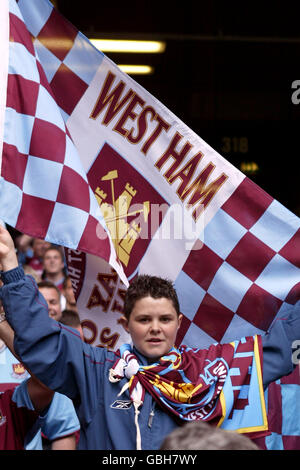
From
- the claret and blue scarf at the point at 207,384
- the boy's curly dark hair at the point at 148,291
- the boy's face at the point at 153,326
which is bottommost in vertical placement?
the claret and blue scarf at the point at 207,384

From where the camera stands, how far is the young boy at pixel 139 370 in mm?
1964

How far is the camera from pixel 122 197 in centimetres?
265

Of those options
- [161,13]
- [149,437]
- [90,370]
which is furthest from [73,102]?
[161,13]

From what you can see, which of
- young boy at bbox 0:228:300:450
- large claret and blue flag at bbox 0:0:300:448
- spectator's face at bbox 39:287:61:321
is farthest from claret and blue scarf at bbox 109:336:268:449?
spectator's face at bbox 39:287:61:321

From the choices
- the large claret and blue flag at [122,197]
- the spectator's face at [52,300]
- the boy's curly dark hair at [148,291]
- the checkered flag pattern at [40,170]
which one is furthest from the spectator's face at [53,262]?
the boy's curly dark hair at [148,291]

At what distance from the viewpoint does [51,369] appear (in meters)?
1.99

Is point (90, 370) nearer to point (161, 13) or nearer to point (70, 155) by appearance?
point (70, 155)

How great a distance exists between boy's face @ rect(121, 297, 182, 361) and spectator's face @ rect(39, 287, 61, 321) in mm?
1647

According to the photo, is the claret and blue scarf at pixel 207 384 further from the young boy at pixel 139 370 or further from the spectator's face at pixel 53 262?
the spectator's face at pixel 53 262

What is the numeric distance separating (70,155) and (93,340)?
2.26ft

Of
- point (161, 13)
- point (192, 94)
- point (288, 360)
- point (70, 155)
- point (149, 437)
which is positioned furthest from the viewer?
point (192, 94)

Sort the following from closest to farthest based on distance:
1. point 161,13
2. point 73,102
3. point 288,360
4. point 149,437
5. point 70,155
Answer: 1. point 149,437
2. point 288,360
3. point 70,155
4. point 73,102
5. point 161,13

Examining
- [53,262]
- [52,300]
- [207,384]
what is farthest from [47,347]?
[53,262]

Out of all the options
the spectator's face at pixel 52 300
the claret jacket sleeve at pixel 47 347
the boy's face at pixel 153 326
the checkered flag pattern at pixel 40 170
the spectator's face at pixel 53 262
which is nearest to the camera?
the claret jacket sleeve at pixel 47 347
